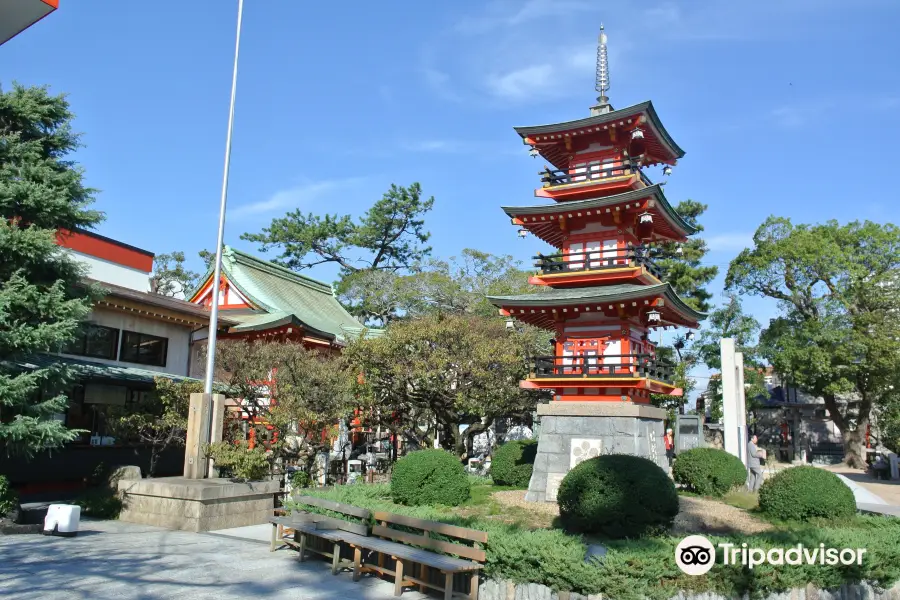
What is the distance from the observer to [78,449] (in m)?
21.3

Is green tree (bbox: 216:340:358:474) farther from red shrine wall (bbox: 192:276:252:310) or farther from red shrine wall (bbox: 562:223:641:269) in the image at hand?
red shrine wall (bbox: 192:276:252:310)

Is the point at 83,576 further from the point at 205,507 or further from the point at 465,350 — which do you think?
the point at 465,350

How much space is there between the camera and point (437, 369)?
25.0 metres

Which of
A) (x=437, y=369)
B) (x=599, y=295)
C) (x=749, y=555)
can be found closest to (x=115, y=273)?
(x=437, y=369)

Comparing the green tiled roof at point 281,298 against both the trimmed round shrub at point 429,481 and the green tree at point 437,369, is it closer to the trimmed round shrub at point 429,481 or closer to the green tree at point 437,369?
the green tree at point 437,369

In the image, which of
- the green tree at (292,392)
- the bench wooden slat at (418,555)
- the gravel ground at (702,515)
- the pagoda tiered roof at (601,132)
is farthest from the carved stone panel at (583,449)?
the pagoda tiered roof at (601,132)

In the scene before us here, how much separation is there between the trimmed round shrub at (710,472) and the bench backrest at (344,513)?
11.5 m

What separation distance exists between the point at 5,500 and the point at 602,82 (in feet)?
69.4

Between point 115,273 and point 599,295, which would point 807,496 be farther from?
point 115,273

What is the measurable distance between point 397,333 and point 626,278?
8.71m

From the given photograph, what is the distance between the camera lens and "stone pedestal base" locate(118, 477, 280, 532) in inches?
611

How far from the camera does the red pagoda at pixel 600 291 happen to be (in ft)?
65.4

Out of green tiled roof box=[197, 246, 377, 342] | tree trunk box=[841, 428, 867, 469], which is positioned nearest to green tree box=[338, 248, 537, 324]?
green tiled roof box=[197, 246, 377, 342]

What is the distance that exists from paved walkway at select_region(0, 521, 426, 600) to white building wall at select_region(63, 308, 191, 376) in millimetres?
10372
